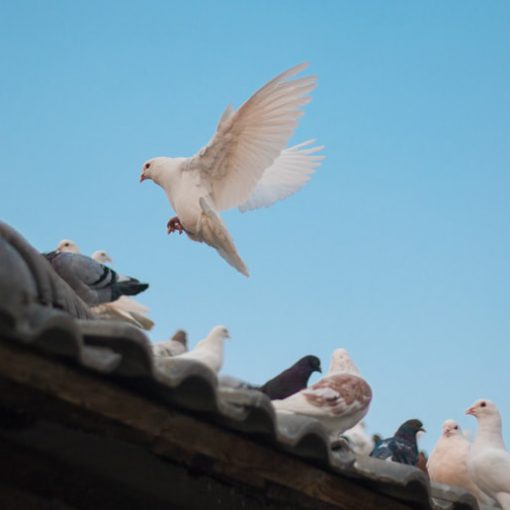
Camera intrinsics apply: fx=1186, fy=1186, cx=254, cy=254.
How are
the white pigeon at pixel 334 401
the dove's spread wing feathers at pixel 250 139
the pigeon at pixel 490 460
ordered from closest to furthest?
the white pigeon at pixel 334 401 < the pigeon at pixel 490 460 < the dove's spread wing feathers at pixel 250 139

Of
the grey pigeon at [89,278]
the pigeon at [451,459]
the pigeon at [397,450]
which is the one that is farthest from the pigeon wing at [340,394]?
the pigeon at [451,459]

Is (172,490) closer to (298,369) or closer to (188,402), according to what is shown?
(188,402)

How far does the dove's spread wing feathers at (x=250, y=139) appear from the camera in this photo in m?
9.39

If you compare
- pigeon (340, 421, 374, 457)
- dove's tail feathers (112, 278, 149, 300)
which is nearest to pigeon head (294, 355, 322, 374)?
dove's tail feathers (112, 278, 149, 300)

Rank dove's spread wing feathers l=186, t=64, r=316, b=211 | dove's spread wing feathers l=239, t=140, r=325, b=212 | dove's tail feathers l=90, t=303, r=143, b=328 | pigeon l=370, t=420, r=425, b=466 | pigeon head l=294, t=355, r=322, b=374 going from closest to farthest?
pigeon l=370, t=420, r=425, b=466 < pigeon head l=294, t=355, r=322, b=374 < dove's spread wing feathers l=186, t=64, r=316, b=211 < dove's tail feathers l=90, t=303, r=143, b=328 < dove's spread wing feathers l=239, t=140, r=325, b=212

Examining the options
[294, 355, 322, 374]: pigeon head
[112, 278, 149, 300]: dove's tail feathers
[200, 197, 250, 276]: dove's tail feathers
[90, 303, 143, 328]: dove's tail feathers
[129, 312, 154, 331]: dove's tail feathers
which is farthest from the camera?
[129, 312, 154, 331]: dove's tail feathers

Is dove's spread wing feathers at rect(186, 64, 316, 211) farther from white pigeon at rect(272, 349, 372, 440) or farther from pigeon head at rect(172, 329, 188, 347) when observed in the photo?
white pigeon at rect(272, 349, 372, 440)

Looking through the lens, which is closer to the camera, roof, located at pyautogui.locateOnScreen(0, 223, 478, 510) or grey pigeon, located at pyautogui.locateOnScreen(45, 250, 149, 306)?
roof, located at pyautogui.locateOnScreen(0, 223, 478, 510)

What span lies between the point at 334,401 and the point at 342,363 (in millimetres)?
1892

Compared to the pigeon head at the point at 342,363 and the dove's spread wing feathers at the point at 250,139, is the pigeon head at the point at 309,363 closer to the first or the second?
the pigeon head at the point at 342,363

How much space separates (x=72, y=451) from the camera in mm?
3273

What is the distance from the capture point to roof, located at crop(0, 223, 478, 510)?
284 cm

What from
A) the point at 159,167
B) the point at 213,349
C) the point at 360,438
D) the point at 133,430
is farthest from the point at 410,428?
the point at 133,430

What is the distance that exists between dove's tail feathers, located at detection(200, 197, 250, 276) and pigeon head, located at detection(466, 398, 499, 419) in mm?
2152
